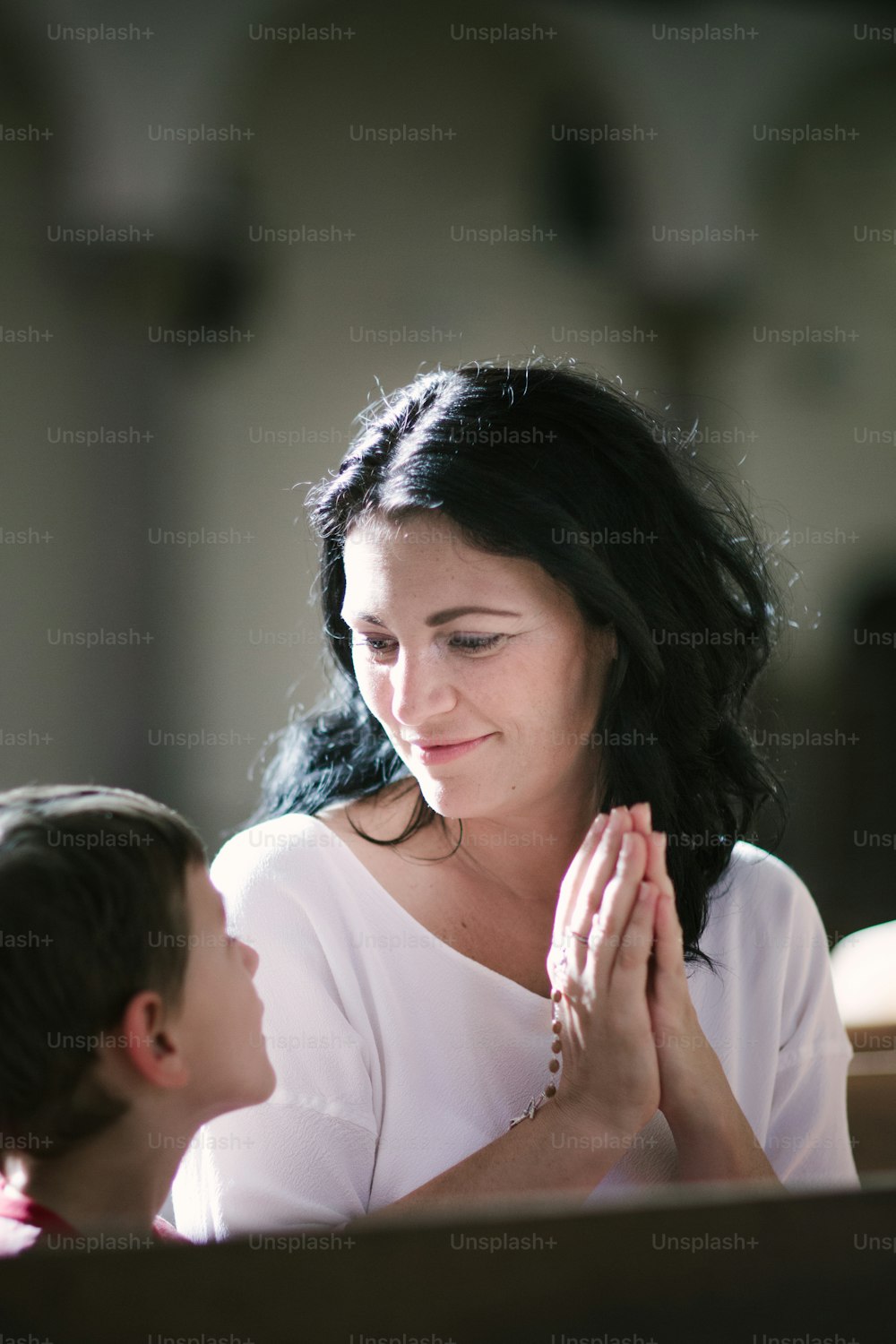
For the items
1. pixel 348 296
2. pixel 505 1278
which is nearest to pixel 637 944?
pixel 505 1278

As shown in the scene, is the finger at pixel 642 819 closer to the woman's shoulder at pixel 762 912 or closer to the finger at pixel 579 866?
the finger at pixel 579 866

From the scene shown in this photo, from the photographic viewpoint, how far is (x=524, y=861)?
1271 mm

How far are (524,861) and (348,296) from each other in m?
2.53

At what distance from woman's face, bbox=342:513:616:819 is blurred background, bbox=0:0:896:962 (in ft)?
6.87

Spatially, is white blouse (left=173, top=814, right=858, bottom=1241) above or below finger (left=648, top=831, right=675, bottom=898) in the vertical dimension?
below

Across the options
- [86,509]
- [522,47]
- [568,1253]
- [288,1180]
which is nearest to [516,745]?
[288,1180]

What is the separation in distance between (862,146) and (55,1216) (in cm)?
386

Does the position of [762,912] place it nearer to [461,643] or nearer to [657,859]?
[657,859]

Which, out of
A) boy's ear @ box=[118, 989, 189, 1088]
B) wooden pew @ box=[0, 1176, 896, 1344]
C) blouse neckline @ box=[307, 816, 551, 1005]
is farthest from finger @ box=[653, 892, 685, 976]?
wooden pew @ box=[0, 1176, 896, 1344]

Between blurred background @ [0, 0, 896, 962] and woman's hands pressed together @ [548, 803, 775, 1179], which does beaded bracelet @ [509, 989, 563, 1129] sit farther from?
blurred background @ [0, 0, 896, 962]

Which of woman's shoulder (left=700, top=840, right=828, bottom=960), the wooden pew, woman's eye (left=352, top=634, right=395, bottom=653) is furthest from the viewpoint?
woman's shoulder (left=700, top=840, right=828, bottom=960)

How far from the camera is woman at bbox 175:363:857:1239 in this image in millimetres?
1017

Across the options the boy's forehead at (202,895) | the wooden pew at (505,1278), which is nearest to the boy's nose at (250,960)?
the boy's forehead at (202,895)

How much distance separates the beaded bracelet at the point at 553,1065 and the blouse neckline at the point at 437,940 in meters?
0.04
